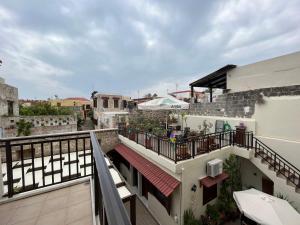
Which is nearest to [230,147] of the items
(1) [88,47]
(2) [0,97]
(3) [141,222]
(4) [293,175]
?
(4) [293,175]

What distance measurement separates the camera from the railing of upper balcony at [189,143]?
4.81 meters

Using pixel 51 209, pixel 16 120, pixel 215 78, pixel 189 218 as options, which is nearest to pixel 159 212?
pixel 189 218

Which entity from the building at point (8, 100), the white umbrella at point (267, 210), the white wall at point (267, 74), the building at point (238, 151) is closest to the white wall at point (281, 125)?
the building at point (238, 151)

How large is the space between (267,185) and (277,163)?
1.33 metres

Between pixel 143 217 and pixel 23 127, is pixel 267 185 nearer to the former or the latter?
pixel 143 217

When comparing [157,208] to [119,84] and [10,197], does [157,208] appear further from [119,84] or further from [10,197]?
[119,84]

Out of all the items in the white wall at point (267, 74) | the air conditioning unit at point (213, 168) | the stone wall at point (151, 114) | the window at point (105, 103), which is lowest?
the air conditioning unit at point (213, 168)

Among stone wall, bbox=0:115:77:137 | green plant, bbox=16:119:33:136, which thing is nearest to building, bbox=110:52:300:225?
stone wall, bbox=0:115:77:137

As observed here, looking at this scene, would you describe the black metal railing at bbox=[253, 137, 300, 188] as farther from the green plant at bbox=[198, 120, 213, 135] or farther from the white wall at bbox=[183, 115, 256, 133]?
the green plant at bbox=[198, 120, 213, 135]

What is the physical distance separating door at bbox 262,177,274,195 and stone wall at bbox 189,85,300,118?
276 cm

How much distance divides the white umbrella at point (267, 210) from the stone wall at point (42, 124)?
472 inches

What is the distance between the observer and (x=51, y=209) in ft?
6.58

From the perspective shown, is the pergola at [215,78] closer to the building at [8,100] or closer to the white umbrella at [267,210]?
the white umbrella at [267,210]

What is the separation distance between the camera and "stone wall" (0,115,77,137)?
9391 mm
